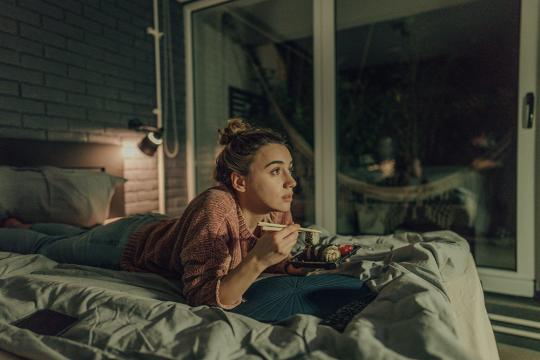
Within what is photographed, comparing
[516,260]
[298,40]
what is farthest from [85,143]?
[516,260]

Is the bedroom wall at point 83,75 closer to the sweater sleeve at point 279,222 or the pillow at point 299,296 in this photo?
the sweater sleeve at point 279,222

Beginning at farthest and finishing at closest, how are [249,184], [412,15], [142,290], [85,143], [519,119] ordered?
1. [412,15]
2. [85,143]
3. [519,119]
4. [249,184]
5. [142,290]

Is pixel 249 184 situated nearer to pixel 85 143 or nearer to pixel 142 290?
pixel 142 290

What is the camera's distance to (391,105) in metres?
3.07

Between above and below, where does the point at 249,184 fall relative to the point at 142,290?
above

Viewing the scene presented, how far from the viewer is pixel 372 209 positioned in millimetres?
2990

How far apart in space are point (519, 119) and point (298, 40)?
1.81 m

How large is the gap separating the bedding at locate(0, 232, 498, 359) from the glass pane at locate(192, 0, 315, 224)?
2.25 m

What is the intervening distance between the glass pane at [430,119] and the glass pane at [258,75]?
1.07 ft

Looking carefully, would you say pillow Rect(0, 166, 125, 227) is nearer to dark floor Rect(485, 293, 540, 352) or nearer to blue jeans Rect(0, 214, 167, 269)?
blue jeans Rect(0, 214, 167, 269)

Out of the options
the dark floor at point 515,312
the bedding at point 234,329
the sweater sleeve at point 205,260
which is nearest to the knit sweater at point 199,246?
the sweater sleeve at point 205,260

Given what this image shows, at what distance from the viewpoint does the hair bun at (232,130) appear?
50.9 inches

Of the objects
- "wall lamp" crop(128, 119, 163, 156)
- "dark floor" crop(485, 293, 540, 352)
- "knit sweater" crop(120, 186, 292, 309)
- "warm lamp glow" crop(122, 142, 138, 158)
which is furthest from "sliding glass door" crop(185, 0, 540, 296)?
"knit sweater" crop(120, 186, 292, 309)

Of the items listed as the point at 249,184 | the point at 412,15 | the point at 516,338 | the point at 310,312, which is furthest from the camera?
the point at 412,15
